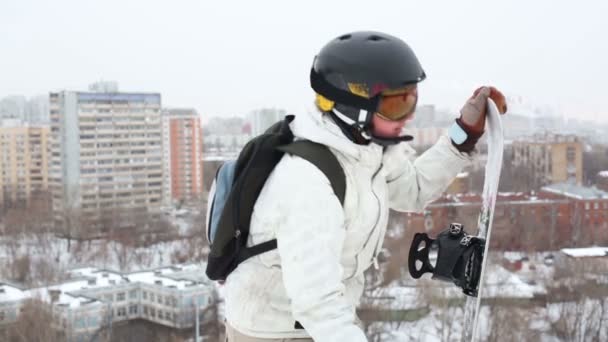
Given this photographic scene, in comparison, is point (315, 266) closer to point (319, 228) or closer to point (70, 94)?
point (319, 228)

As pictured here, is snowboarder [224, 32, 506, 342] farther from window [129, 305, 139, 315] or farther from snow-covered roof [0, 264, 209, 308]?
window [129, 305, 139, 315]

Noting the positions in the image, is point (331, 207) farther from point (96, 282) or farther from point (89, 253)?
point (89, 253)

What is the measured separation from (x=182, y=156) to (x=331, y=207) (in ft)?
85.4

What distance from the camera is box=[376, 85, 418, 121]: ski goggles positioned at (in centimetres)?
93

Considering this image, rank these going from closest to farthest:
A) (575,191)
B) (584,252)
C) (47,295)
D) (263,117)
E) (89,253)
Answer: (584,252) → (47,295) → (575,191) → (89,253) → (263,117)

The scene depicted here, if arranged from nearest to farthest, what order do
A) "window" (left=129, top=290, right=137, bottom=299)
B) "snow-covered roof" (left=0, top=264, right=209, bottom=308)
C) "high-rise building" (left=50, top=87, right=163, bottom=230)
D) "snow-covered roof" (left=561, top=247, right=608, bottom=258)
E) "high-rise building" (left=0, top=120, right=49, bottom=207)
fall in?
"snow-covered roof" (left=561, top=247, right=608, bottom=258)
"snow-covered roof" (left=0, top=264, right=209, bottom=308)
"window" (left=129, top=290, right=137, bottom=299)
"high-rise building" (left=50, top=87, right=163, bottom=230)
"high-rise building" (left=0, top=120, right=49, bottom=207)

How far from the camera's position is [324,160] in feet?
2.89

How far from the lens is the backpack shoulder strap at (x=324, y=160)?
0.87 metres

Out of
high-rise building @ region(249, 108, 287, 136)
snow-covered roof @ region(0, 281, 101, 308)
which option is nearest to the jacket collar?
snow-covered roof @ region(0, 281, 101, 308)

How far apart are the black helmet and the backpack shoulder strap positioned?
0.06 meters

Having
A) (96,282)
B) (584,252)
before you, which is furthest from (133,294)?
(584,252)

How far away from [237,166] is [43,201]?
22.9m

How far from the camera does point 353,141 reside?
0.93 metres

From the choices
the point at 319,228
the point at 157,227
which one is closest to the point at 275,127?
the point at 319,228
